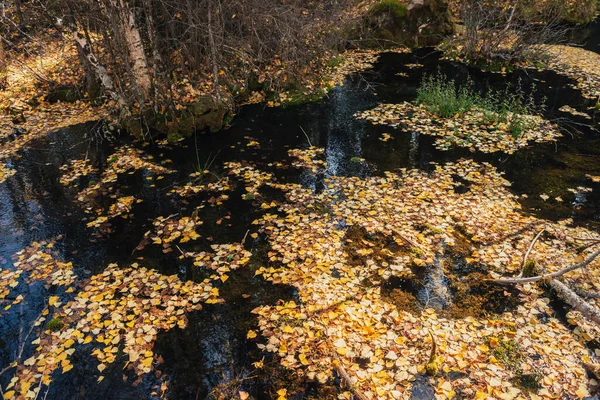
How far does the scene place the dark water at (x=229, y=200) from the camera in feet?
15.3

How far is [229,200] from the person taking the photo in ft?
26.2

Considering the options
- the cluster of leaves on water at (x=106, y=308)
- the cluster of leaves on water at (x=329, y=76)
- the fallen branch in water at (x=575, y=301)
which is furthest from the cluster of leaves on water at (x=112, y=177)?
the fallen branch in water at (x=575, y=301)

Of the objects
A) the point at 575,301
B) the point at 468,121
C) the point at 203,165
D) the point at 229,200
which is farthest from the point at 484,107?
the point at 203,165

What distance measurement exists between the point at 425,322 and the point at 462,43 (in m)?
15.7

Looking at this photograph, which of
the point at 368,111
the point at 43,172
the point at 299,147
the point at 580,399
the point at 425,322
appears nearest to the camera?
the point at 580,399

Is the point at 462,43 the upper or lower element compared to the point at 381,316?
upper

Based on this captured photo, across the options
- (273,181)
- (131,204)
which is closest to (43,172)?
(131,204)

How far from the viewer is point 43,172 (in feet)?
30.3

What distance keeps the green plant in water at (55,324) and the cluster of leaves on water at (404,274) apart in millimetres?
2587

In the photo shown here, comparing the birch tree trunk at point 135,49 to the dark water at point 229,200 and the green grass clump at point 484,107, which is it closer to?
the dark water at point 229,200

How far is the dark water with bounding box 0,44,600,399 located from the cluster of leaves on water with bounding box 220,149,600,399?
0.41 m

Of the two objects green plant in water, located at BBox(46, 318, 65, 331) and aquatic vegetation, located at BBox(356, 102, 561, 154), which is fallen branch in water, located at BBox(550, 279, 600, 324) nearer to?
aquatic vegetation, located at BBox(356, 102, 561, 154)

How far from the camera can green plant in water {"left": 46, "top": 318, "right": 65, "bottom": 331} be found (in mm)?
5109

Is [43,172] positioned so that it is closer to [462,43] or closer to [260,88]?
[260,88]
